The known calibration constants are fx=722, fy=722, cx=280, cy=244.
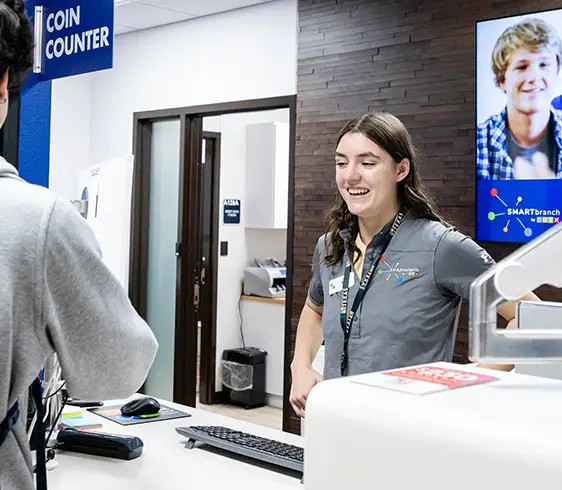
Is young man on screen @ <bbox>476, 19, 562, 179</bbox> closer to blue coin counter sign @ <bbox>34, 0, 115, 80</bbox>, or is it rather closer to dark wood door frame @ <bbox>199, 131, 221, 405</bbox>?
blue coin counter sign @ <bbox>34, 0, 115, 80</bbox>

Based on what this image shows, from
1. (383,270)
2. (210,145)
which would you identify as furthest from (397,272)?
(210,145)

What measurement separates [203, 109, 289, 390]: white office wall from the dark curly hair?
475 cm

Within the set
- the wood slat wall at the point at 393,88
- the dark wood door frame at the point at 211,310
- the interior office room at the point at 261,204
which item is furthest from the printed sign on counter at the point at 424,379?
the dark wood door frame at the point at 211,310

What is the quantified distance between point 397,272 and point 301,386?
405 millimetres

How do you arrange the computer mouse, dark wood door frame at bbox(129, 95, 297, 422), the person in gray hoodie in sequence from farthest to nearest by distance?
dark wood door frame at bbox(129, 95, 297, 422), the computer mouse, the person in gray hoodie

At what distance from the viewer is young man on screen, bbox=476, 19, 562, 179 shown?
132 inches

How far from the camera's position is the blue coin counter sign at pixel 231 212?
5.98m

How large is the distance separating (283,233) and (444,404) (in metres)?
5.89

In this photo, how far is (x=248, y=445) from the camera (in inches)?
68.6

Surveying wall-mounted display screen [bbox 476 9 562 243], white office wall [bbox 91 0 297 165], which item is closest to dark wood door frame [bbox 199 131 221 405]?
white office wall [bbox 91 0 297 165]

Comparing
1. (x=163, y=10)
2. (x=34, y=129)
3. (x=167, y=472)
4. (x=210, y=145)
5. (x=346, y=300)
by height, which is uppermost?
(x=163, y=10)

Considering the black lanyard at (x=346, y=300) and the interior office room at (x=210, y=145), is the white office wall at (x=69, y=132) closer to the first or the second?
the interior office room at (x=210, y=145)

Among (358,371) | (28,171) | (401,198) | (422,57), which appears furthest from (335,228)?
(422,57)

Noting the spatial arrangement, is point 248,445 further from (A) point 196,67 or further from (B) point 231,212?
(B) point 231,212
